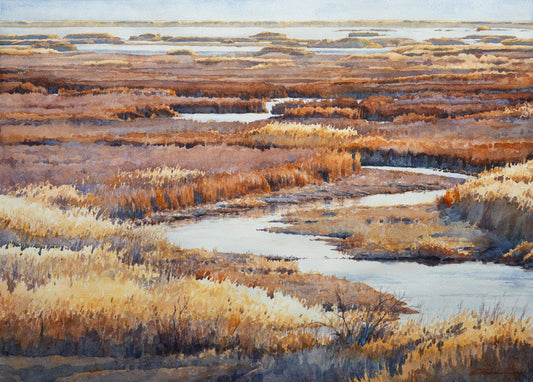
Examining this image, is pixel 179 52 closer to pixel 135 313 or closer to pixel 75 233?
pixel 75 233

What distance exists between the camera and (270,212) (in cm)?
1309

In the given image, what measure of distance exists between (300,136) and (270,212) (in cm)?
842

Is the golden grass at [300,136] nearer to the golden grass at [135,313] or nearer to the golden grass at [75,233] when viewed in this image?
the golden grass at [75,233]

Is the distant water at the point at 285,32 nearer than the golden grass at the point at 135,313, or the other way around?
the golden grass at the point at 135,313

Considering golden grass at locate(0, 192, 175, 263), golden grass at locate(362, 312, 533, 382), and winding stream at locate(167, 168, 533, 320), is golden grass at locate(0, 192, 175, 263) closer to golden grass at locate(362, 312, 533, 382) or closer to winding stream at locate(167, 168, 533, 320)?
winding stream at locate(167, 168, 533, 320)

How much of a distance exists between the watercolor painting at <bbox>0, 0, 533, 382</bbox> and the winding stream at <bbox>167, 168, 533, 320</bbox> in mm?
49

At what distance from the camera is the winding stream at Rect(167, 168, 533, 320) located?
7781 millimetres

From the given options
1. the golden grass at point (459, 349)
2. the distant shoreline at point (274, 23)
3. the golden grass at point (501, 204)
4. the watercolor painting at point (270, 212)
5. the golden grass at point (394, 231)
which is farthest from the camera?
the distant shoreline at point (274, 23)

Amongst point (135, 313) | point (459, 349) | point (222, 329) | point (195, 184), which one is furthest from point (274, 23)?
point (459, 349)

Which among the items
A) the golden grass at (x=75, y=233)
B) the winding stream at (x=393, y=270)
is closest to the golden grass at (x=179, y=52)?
the winding stream at (x=393, y=270)

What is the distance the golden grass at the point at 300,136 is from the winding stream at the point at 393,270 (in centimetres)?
798

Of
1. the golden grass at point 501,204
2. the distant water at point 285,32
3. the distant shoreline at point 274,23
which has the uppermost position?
the distant shoreline at point 274,23

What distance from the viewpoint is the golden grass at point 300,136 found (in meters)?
20.5

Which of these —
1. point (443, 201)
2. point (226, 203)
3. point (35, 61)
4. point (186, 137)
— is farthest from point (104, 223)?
point (35, 61)
